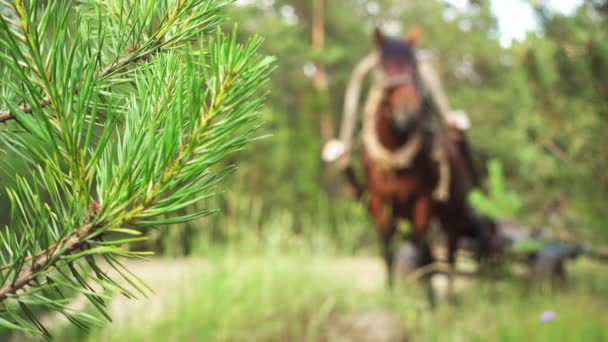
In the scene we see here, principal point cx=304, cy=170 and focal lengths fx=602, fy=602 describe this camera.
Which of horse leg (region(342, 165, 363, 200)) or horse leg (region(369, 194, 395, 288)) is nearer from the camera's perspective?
horse leg (region(369, 194, 395, 288))

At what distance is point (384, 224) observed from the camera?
218 inches

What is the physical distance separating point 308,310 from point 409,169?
1.52 metres

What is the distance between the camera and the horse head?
4.56m

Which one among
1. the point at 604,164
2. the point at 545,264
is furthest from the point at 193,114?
the point at 545,264

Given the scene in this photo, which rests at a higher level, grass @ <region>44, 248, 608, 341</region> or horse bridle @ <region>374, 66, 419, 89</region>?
horse bridle @ <region>374, 66, 419, 89</region>

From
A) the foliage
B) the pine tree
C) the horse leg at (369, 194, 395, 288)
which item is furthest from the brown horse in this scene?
the pine tree

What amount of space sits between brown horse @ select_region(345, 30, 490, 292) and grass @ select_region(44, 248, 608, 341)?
23.1 inches

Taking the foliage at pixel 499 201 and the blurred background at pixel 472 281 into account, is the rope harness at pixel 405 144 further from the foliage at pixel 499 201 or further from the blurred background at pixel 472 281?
the foliage at pixel 499 201

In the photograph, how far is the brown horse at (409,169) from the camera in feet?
15.5

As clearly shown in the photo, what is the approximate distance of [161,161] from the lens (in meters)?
0.61

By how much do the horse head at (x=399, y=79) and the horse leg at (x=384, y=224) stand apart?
86 cm

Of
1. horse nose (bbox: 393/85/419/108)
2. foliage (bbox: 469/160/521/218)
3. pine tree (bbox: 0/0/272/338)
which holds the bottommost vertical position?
pine tree (bbox: 0/0/272/338)

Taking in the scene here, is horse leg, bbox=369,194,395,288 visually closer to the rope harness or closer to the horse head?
the rope harness

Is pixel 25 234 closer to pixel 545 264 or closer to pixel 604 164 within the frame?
pixel 604 164
